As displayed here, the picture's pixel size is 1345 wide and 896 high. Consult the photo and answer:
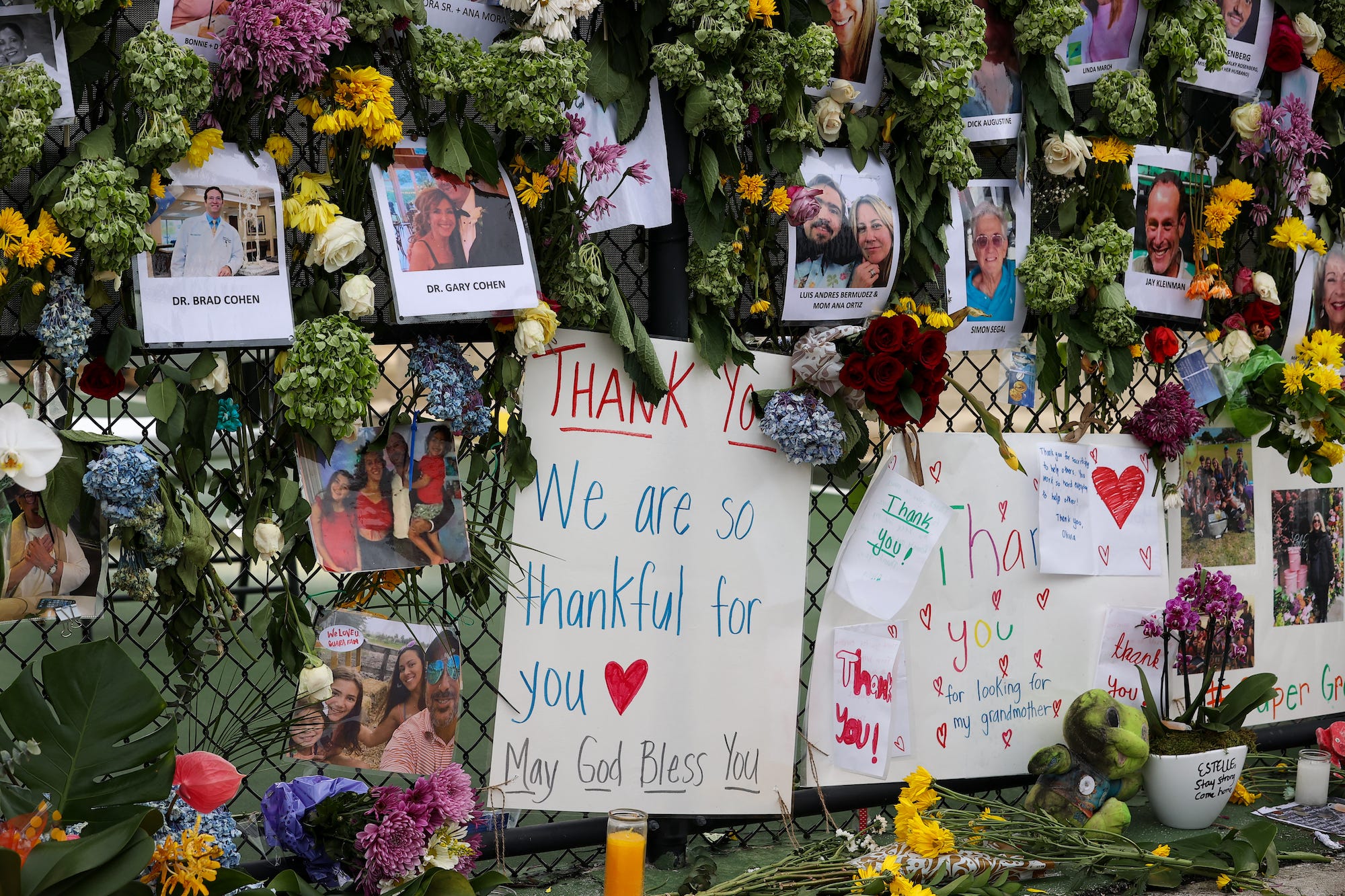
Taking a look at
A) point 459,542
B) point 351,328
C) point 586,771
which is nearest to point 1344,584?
point 586,771

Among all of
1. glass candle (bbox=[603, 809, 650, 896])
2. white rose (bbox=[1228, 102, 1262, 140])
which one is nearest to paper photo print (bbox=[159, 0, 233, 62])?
glass candle (bbox=[603, 809, 650, 896])

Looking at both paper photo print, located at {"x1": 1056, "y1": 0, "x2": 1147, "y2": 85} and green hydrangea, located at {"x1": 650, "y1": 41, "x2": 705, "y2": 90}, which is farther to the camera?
paper photo print, located at {"x1": 1056, "y1": 0, "x2": 1147, "y2": 85}

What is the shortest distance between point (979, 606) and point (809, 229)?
830mm

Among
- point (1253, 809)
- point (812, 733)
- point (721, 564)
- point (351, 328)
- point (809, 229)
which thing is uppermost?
point (809, 229)

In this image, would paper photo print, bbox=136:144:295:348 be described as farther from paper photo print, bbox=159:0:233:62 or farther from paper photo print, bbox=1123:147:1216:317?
paper photo print, bbox=1123:147:1216:317

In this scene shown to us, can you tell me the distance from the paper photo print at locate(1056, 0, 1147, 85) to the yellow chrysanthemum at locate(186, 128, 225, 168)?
162 centimetres

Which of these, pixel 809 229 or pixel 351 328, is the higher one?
pixel 809 229

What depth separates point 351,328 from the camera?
1690mm

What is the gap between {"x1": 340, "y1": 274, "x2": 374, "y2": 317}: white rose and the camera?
5.65ft

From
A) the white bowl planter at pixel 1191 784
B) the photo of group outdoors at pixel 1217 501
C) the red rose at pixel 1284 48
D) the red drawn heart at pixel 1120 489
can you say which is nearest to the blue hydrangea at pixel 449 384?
the red drawn heart at pixel 1120 489

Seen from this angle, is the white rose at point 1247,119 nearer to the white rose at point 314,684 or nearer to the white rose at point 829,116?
the white rose at point 829,116

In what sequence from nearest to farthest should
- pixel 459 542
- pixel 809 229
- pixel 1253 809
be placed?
pixel 459 542, pixel 809 229, pixel 1253 809

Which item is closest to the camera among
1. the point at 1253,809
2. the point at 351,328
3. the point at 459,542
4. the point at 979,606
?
the point at 351,328

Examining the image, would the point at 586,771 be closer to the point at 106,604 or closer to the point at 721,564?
the point at 721,564
